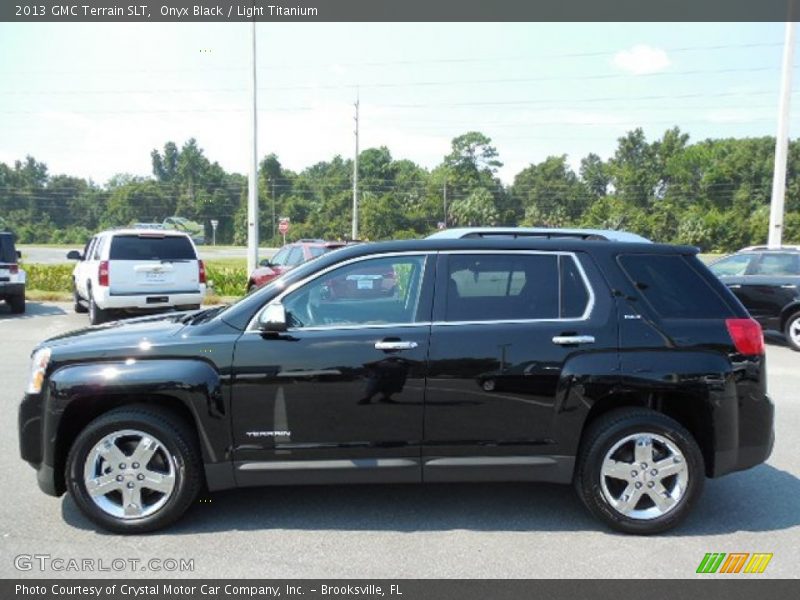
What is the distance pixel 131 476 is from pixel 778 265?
11.1 m

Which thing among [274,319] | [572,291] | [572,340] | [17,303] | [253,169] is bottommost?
[17,303]

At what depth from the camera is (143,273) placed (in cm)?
1146

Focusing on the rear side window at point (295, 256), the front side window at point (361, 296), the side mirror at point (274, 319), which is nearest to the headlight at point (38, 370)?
the side mirror at point (274, 319)

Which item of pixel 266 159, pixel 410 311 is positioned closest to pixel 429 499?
pixel 410 311

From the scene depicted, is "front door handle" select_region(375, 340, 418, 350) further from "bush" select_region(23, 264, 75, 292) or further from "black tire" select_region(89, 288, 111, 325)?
"bush" select_region(23, 264, 75, 292)

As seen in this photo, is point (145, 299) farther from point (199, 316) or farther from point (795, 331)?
point (795, 331)

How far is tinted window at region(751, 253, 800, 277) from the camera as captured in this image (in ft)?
35.6

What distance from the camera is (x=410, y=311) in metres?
3.94

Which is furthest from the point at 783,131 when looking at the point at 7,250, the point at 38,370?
the point at 7,250

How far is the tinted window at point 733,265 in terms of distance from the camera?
11.4 m

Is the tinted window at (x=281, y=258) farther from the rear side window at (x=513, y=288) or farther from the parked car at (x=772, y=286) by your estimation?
the rear side window at (x=513, y=288)

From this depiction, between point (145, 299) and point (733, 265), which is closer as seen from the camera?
point (145, 299)

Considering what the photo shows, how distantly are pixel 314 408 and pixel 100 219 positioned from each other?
11228 centimetres
